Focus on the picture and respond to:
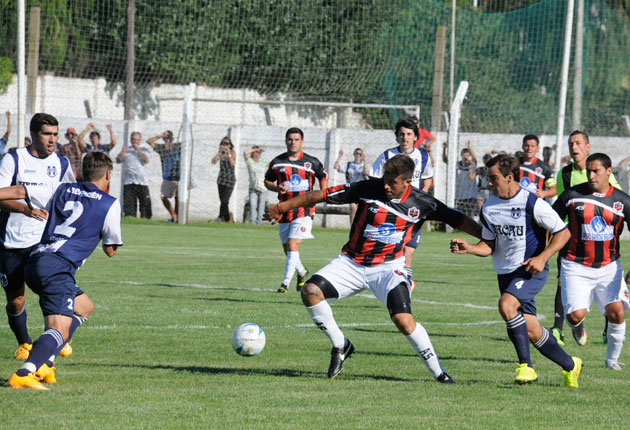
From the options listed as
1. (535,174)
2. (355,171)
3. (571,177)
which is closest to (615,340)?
(571,177)

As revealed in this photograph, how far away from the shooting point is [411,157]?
12352mm

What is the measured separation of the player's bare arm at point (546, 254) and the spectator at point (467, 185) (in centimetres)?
1873

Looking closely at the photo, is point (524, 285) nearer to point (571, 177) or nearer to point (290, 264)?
point (571, 177)

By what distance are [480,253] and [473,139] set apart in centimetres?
1996

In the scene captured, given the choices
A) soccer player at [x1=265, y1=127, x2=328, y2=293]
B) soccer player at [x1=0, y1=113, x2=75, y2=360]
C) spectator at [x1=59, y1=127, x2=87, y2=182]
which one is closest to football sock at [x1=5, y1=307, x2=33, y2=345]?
soccer player at [x1=0, y1=113, x2=75, y2=360]

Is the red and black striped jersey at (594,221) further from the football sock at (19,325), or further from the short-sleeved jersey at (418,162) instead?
the football sock at (19,325)

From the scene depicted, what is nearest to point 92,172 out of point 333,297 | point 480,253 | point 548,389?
point 333,297

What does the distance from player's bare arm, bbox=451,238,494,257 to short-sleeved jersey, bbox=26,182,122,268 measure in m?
2.42

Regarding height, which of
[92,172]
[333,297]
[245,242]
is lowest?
[245,242]

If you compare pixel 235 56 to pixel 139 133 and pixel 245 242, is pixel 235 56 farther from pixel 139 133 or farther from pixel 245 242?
pixel 245 242

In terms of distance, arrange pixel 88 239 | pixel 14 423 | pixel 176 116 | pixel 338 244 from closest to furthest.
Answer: pixel 14 423 → pixel 88 239 → pixel 338 244 → pixel 176 116

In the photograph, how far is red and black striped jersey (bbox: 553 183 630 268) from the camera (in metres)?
8.54

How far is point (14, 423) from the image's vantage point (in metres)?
5.76

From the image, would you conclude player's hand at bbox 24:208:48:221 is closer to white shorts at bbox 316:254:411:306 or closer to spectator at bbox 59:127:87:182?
white shorts at bbox 316:254:411:306
